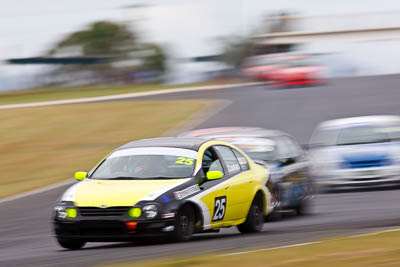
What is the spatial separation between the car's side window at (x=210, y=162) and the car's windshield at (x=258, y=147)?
2742 mm

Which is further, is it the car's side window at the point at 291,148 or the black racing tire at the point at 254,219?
the car's side window at the point at 291,148

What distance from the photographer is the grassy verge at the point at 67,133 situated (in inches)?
854

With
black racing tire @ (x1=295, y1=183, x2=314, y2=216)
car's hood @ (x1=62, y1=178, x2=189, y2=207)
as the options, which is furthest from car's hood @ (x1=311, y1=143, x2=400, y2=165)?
car's hood @ (x1=62, y1=178, x2=189, y2=207)

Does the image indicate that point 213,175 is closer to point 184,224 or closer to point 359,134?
point 184,224

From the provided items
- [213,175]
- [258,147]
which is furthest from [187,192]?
[258,147]

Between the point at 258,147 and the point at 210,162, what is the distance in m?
3.41

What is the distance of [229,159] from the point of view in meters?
11.7

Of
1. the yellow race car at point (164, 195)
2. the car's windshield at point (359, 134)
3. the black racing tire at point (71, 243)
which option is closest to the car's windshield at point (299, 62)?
the car's windshield at point (359, 134)

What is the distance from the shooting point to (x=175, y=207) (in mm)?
10023

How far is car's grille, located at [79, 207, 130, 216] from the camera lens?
991 cm

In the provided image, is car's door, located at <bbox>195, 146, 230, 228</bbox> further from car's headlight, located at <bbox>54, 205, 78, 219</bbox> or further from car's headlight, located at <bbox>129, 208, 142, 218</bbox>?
car's headlight, located at <bbox>54, 205, 78, 219</bbox>

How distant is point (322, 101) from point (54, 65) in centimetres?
5629

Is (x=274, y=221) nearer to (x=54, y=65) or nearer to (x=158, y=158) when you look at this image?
(x=158, y=158)

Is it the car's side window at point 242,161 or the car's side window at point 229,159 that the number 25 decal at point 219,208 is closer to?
the car's side window at point 229,159
